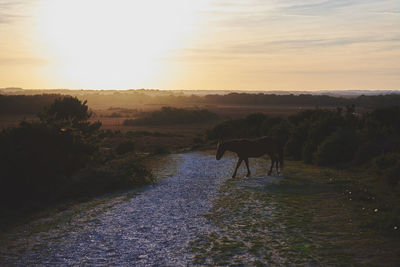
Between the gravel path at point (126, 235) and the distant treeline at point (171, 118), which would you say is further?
the distant treeline at point (171, 118)

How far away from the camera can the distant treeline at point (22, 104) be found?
90562mm

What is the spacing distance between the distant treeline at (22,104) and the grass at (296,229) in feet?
272

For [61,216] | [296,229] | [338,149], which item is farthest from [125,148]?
[296,229]

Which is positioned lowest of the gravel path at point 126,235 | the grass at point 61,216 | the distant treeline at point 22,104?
the grass at point 61,216

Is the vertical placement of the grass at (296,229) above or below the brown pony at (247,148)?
below

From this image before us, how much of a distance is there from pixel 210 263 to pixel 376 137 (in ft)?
60.9

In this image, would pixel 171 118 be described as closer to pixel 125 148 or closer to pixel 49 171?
pixel 125 148

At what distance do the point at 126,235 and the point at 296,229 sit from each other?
13.3ft

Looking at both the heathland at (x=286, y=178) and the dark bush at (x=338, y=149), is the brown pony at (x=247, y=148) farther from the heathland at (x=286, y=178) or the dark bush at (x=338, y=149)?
the dark bush at (x=338, y=149)

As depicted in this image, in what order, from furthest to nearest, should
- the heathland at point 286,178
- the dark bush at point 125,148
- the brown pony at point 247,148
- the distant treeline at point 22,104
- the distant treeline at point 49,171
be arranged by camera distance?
1. the distant treeline at point 22,104
2. the dark bush at point 125,148
3. the brown pony at point 247,148
4. the distant treeline at point 49,171
5. the heathland at point 286,178

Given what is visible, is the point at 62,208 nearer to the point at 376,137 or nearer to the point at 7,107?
the point at 376,137

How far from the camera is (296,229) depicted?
9992mm

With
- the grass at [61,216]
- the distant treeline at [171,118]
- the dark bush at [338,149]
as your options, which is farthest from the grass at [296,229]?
the distant treeline at [171,118]

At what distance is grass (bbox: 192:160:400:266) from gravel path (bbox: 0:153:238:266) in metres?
0.53
